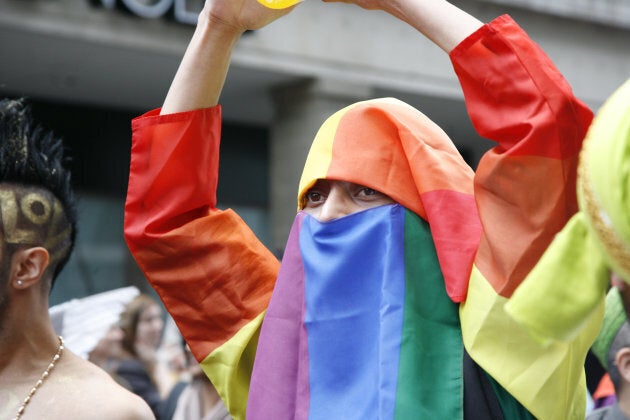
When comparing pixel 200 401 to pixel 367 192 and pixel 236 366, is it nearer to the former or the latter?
pixel 236 366

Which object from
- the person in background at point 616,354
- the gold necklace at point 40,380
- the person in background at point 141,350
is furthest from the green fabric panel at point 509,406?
the person in background at point 141,350

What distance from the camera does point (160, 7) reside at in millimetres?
9328

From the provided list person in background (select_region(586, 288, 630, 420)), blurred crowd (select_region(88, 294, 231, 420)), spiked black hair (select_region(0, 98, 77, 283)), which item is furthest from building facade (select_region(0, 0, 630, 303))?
person in background (select_region(586, 288, 630, 420))

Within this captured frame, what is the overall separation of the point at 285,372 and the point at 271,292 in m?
0.39

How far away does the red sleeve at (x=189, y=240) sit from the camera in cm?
300

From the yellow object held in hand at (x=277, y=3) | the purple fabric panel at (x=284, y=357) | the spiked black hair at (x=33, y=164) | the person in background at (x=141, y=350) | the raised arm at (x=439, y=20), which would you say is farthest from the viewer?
the person in background at (x=141, y=350)

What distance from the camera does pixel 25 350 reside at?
9.91ft

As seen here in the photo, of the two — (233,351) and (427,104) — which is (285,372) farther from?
(427,104)

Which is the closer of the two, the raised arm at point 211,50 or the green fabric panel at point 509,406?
the green fabric panel at point 509,406

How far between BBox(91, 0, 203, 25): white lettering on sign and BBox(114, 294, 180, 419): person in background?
3.25m

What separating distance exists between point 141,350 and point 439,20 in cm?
444

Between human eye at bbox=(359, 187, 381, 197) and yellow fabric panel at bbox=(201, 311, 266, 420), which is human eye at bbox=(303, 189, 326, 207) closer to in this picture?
human eye at bbox=(359, 187, 381, 197)

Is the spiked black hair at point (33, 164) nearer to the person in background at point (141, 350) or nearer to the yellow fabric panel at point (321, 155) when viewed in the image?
the yellow fabric panel at point (321, 155)

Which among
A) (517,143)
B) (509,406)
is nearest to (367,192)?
(517,143)
